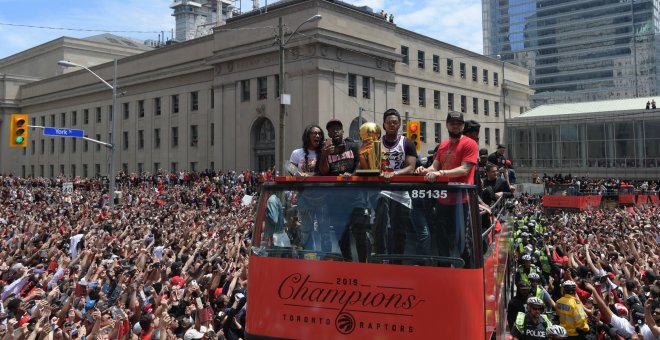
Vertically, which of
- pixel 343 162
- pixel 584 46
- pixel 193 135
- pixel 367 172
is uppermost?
pixel 584 46

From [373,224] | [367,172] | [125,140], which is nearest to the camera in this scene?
[373,224]

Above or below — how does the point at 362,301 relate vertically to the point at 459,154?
below

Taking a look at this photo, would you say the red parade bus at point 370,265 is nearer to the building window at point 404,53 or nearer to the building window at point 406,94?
the building window at point 406,94

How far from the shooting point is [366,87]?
144 ft

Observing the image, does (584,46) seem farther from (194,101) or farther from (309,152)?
(309,152)

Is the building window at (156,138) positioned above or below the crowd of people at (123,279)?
above

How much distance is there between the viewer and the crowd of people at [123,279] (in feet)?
26.7

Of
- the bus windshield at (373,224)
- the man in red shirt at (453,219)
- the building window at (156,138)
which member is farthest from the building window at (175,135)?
the man in red shirt at (453,219)

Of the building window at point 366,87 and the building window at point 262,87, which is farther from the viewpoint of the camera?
the building window at point 366,87

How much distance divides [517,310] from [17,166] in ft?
259

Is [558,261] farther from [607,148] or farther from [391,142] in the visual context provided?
[607,148]

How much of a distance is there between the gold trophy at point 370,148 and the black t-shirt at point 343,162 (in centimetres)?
24

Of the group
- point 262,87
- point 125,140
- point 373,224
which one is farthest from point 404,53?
point 373,224

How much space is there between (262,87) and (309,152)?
37151mm
